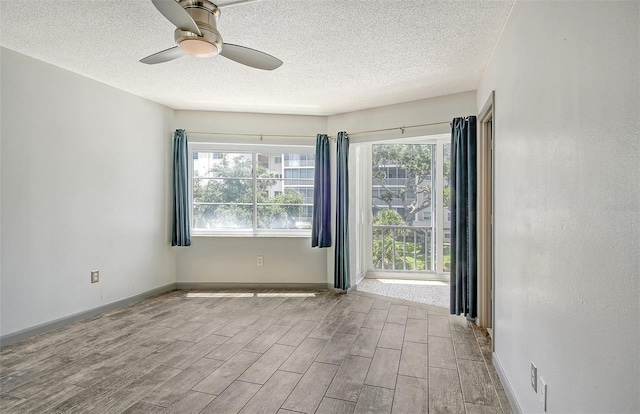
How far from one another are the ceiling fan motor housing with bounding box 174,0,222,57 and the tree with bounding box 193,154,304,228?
116 inches

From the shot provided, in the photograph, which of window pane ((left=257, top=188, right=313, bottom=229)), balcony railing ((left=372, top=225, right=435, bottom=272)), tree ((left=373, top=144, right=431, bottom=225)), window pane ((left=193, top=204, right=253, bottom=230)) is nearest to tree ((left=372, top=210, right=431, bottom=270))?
balcony railing ((left=372, top=225, right=435, bottom=272))

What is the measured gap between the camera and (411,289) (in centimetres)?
473

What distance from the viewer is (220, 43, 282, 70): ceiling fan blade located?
2160 millimetres

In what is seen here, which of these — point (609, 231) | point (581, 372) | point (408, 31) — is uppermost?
point (408, 31)

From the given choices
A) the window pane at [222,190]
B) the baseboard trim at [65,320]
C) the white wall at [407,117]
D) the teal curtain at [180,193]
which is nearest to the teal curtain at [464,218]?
the white wall at [407,117]

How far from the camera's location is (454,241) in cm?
355

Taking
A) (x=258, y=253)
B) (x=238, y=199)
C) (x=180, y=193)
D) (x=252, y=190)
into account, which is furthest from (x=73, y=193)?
(x=258, y=253)

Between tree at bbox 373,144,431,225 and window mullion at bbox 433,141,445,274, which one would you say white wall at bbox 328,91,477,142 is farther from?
window mullion at bbox 433,141,445,274

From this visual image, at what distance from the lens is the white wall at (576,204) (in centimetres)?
91

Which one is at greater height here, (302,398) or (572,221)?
(572,221)

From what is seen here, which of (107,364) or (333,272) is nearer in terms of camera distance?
(107,364)

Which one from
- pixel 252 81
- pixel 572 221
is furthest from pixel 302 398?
pixel 252 81

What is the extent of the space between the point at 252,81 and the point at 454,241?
257 centimetres

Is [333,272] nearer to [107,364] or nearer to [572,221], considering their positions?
[107,364]
